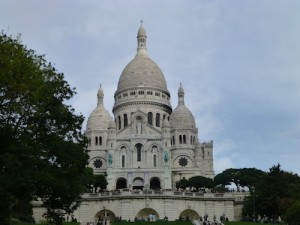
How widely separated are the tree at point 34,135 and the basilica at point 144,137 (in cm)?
6246

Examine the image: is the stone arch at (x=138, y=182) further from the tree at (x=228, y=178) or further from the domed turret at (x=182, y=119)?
the domed turret at (x=182, y=119)

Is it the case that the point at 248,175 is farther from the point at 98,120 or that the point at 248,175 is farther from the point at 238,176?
the point at 98,120

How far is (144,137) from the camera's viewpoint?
107375mm

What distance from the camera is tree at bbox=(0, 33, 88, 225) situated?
31.9 meters

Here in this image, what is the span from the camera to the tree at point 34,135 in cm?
3188

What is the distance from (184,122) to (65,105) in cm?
7816

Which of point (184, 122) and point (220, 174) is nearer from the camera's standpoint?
point (220, 174)

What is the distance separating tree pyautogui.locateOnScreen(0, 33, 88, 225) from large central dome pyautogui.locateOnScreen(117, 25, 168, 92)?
82888mm

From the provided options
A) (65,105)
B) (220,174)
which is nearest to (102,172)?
(220,174)

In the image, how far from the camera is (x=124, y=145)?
108 meters

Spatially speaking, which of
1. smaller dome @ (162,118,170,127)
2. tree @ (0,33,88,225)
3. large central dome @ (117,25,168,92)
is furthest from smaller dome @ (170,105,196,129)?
tree @ (0,33,88,225)

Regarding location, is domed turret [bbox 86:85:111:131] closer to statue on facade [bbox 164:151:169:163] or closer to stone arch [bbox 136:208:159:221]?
statue on facade [bbox 164:151:169:163]

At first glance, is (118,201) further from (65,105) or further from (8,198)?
(8,198)

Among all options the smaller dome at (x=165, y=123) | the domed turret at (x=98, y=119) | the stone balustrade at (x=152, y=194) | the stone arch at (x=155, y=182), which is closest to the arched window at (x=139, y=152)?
the stone arch at (x=155, y=182)
